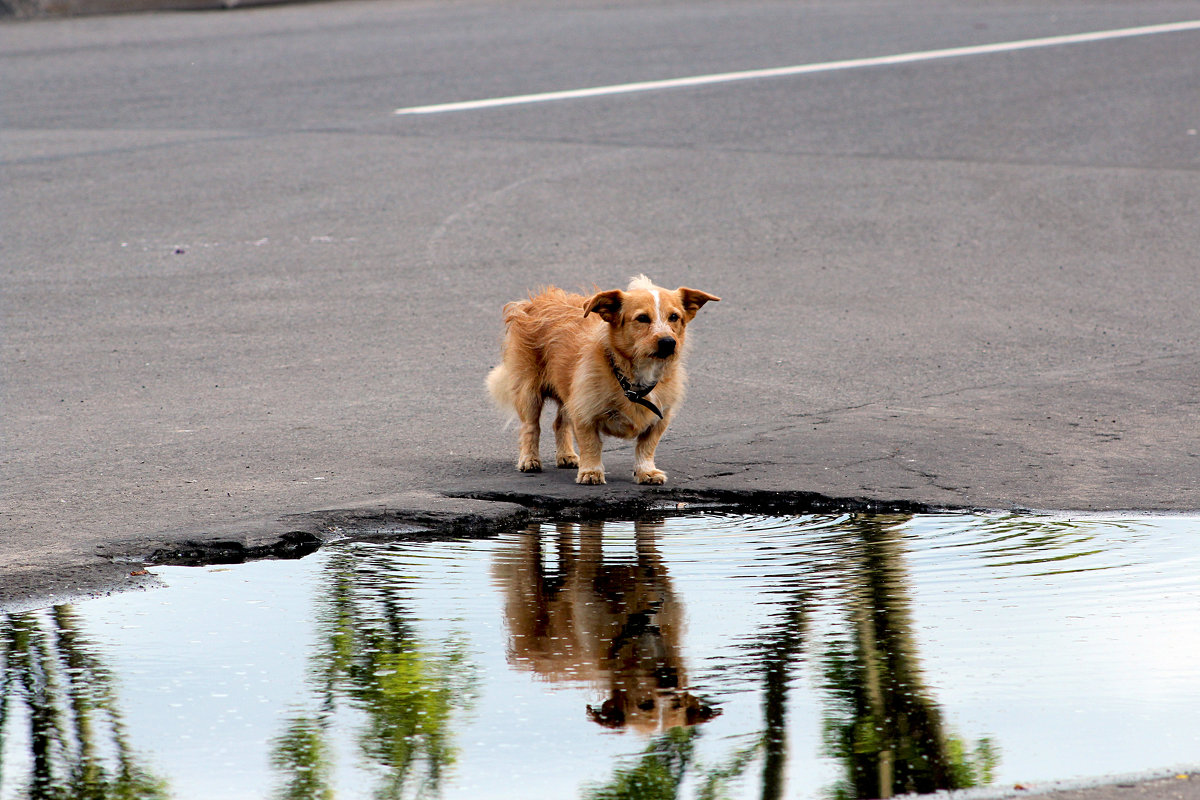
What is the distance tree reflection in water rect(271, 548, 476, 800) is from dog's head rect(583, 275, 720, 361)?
1.60 m

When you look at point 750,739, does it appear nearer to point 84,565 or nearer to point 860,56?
point 84,565

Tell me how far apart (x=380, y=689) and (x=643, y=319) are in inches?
101

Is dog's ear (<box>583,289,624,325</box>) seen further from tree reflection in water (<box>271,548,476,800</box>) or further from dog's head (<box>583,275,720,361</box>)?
tree reflection in water (<box>271,548,476,800</box>)

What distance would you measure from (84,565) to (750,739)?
2.68 meters

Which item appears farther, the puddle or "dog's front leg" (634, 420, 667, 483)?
"dog's front leg" (634, 420, 667, 483)

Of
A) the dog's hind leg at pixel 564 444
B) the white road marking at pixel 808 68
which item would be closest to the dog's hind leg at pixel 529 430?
the dog's hind leg at pixel 564 444

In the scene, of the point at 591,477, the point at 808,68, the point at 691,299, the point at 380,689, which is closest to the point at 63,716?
the point at 380,689

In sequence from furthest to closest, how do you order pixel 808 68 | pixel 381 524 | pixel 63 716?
pixel 808 68
pixel 381 524
pixel 63 716

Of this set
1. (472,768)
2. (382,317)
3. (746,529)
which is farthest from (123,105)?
(472,768)

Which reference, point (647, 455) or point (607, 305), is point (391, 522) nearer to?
point (647, 455)

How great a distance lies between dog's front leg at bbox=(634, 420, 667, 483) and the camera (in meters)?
6.66

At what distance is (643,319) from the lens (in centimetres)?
652

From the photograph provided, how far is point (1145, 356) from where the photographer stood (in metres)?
8.81

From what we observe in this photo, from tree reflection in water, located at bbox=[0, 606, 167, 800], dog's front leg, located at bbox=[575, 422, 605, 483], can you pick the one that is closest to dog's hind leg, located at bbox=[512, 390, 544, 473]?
dog's front leg, located at bbox=[575, 422, 605, 483]
